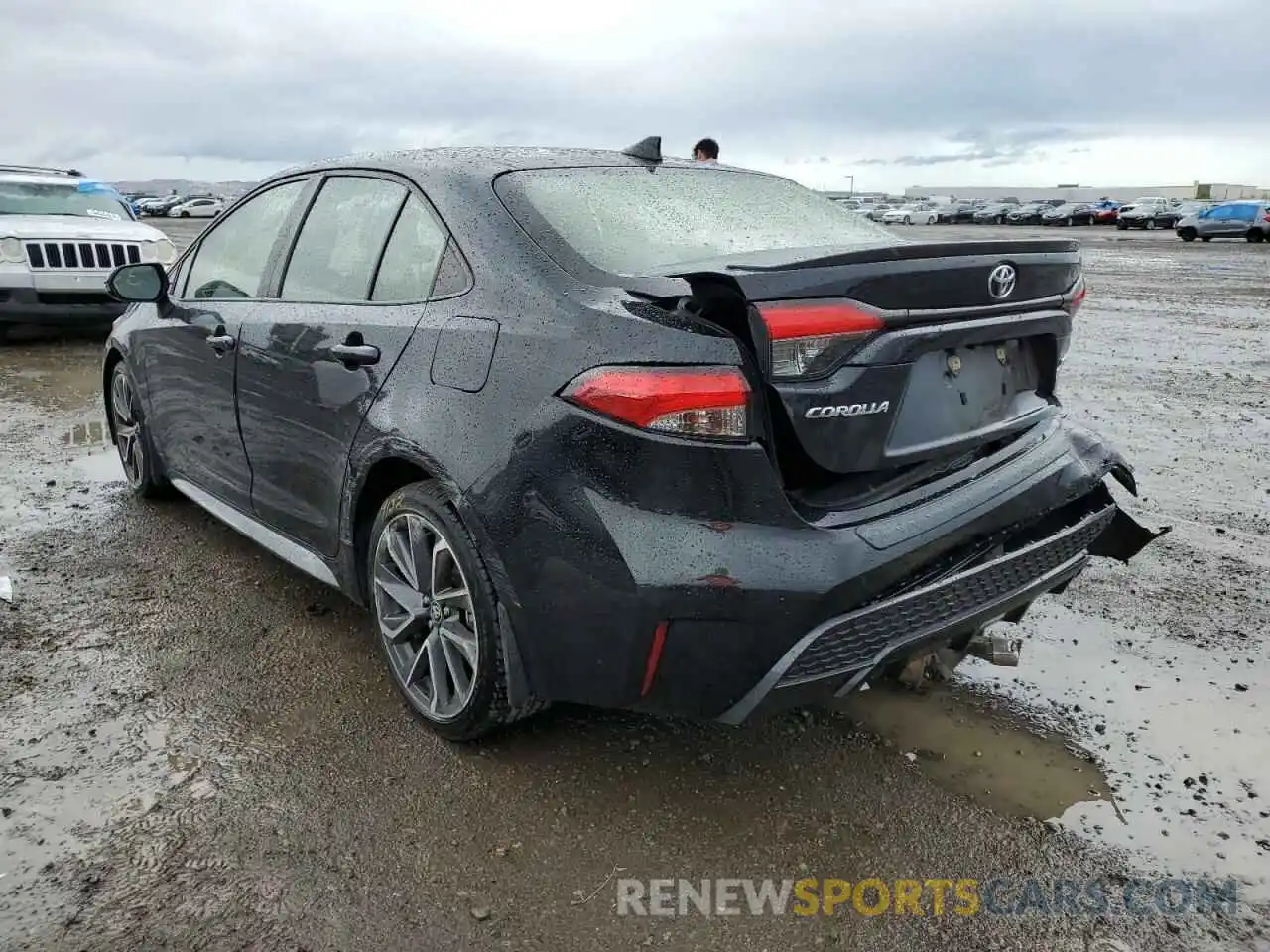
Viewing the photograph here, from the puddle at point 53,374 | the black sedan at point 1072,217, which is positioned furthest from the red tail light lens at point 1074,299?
the black sedan at point 1072,217

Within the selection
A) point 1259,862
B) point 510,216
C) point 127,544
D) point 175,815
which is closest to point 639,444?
point 510,216

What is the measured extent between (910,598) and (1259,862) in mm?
1075

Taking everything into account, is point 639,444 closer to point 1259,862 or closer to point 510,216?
point 510,216

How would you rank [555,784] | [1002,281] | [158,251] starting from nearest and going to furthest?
[1002,281] → [555,784] → [158,251]

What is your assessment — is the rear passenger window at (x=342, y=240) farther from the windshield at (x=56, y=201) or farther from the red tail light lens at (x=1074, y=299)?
the windshield at (x=56, y=201)

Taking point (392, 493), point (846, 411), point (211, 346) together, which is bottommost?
point (392, 493)

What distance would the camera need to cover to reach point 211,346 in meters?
3.85

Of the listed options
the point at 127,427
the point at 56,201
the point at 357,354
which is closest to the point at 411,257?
the point at 357,354

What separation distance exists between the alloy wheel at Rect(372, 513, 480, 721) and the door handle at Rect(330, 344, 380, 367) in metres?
0.47

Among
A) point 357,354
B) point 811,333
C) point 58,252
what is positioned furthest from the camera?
point 58,252

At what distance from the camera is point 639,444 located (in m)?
2.26

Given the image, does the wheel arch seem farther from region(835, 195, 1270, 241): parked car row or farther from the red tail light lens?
region(835, 195, 1270, 241): parked car row

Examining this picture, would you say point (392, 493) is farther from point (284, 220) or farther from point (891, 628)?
point (891, 628)

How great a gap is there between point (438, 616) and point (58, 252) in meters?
8.57
